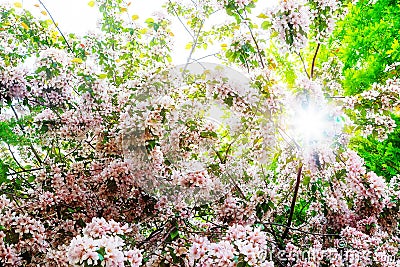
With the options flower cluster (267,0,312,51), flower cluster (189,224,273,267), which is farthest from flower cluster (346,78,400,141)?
flower cluster (189,224,273,267)

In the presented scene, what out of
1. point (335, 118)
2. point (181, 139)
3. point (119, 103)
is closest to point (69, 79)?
point (119, 103)

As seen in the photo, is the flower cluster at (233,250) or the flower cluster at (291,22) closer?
the flower cluster at (233,250)

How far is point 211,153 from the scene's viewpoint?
3178mm

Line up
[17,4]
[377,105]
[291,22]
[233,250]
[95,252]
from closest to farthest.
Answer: [95,252]
[233,250]
[291,22]
[377,105]
[17,4]

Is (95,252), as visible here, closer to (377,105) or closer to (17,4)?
(377,105)

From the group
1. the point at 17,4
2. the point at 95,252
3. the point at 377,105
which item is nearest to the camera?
the point at 95,252

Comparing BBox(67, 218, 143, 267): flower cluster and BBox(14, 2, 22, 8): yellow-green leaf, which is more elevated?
BBox(14, 2, 22, 8): yellow-green leaf

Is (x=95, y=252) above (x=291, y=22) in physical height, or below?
below

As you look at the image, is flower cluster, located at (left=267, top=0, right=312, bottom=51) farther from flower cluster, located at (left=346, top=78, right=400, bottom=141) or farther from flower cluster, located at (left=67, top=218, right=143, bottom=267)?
flower cluster, located at (left=67, top=218, right=143, bottom=267)

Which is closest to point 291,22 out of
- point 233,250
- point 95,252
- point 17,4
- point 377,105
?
point 377,105

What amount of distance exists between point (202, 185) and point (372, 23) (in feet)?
12.9

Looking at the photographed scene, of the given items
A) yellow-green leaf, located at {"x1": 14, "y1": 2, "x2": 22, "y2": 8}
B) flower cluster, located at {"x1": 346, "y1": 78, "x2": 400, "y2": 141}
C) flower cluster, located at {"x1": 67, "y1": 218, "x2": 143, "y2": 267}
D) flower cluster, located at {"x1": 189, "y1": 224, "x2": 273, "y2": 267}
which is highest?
yellow-green leaf, located at {"x1": 14, "y1": 2, "x2": 22, "y2": 8}

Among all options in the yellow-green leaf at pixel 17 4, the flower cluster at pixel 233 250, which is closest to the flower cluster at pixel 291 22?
the flower cluster at pixel 233 250

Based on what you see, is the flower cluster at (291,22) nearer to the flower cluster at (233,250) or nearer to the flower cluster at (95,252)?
the flower cluster at (233,250)
